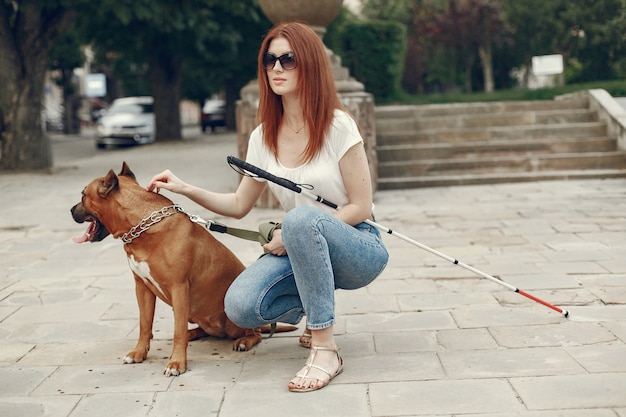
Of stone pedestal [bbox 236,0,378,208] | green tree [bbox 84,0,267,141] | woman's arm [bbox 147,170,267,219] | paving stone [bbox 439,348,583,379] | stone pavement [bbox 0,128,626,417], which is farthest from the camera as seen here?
green tree [bbox 84,0,267,141]

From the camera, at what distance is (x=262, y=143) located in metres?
4.36

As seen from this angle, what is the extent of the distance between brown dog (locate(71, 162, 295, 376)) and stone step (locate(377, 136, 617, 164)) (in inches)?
328

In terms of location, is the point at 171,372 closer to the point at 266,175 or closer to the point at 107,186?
the point at 107,186

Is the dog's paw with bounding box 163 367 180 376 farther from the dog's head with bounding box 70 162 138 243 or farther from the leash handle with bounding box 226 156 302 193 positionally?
the leash handle with bounding box 226 156 302 193

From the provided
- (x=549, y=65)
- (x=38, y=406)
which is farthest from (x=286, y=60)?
(x=549, y=65)

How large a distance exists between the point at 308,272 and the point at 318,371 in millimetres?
452

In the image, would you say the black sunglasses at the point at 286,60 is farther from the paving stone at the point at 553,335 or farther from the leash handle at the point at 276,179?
the paving stone at the point at 553,335

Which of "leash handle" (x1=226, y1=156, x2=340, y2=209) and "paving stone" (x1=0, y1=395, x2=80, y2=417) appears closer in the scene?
"paving stone" (x1=0, y1=395, x2=80, y2=417)

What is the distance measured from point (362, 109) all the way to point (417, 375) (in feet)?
21.8

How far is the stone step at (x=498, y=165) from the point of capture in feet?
39.2

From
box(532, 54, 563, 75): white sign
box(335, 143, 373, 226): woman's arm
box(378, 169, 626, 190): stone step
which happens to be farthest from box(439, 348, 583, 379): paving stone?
box(532, 54, 563, 75): white sign

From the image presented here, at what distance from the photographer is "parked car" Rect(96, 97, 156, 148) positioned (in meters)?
26.5

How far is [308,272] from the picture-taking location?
12.8ft

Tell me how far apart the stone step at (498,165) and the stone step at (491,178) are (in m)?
0.18
